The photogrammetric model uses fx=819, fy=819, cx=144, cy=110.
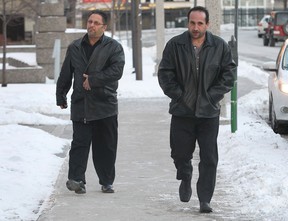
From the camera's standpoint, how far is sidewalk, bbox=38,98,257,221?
7.31 meters

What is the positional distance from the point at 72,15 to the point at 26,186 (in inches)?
1417

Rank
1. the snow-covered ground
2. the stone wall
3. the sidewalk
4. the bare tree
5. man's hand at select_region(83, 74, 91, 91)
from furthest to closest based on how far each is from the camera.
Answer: the stone wall → the bare tree → man's hand at select_region(83, 74, 91, 91) → the snow-covered ground → the sidewalk

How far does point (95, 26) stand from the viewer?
8.09 metres

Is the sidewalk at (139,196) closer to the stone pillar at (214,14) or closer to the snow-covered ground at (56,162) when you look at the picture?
the snow-covered ground at (56,162)

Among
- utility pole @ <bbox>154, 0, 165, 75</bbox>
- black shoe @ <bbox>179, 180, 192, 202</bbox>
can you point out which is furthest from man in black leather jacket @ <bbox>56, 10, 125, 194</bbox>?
utility pole @ <bbox>154, 0, 165, 75</bbox>

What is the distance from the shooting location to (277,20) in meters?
48.3

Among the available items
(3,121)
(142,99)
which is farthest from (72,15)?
(3,121)

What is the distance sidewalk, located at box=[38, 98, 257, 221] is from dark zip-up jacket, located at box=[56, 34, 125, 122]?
2.83 feet

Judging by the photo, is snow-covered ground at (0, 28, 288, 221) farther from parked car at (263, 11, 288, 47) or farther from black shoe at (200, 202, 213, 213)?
parked car at (263, 11, 288, 47)

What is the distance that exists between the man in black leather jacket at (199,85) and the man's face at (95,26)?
1.03 meters

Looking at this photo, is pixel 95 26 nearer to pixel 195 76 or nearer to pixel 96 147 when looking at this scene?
pixel 96 147

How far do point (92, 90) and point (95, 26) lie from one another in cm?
63

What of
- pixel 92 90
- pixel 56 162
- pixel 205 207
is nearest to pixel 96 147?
pixel 92 90

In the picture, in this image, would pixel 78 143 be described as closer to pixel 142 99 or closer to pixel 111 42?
pixel 111 42
